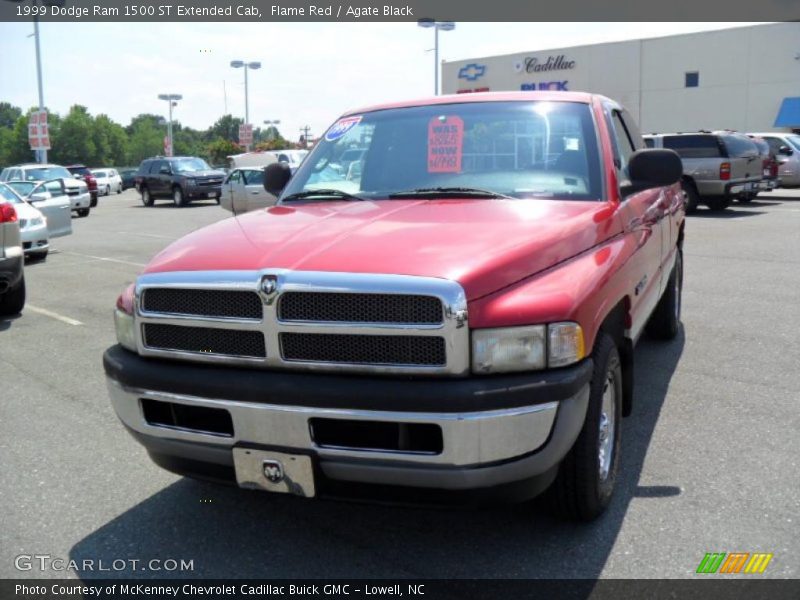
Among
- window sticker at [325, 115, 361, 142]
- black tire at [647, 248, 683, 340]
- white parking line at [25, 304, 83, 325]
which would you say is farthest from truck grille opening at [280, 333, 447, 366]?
white parking line at [25, 304, 83, 325]

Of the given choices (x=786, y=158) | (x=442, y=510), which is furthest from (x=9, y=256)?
(x=786, y=158)

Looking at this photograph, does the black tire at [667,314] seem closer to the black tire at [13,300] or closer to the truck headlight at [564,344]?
the truck headlight at [564,344]

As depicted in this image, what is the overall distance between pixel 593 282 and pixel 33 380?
4.52 m

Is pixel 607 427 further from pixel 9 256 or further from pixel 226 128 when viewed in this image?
pixel 226 128

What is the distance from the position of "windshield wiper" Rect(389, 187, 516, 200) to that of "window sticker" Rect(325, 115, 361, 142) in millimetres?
877

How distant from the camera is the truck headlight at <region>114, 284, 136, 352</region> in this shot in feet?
11.3

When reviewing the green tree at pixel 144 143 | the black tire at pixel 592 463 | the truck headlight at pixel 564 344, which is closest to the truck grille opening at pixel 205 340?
the truck headlight at pixel 564 344

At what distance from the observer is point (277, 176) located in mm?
5184

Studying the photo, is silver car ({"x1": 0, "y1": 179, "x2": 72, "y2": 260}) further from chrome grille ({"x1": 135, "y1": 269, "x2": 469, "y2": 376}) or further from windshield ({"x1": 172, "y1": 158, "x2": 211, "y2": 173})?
windshield ({"x1": 172, "y1": 158, "x2": 211, "y2": 173})

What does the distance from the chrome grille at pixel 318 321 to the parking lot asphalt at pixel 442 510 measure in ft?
2.05

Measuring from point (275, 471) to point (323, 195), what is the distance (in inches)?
70.0

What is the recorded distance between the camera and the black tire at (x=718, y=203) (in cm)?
1847

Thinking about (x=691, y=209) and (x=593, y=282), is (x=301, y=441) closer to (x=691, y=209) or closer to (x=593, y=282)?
(x=593, y=282)

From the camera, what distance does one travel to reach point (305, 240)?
334cm
